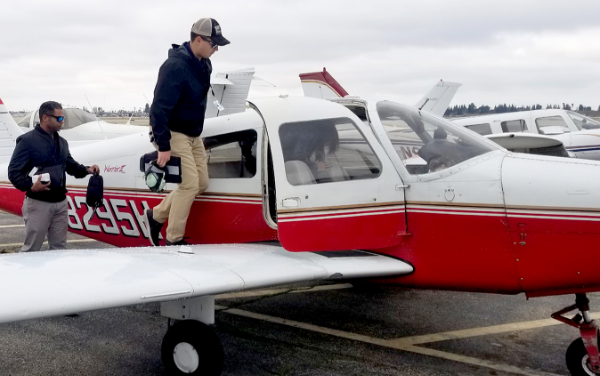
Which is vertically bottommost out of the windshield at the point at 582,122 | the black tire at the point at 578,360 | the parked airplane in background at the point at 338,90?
the black tire at the point at 578,360

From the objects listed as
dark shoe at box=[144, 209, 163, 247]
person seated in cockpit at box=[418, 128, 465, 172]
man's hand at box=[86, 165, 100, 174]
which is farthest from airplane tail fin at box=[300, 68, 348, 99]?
person seated in cockpit at box=[418, 128, 465, 172]

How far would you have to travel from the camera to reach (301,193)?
436 centimetres

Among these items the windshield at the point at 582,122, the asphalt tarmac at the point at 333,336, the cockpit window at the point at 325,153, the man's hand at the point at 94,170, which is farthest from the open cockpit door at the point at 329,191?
the windshield at the point at 582,122

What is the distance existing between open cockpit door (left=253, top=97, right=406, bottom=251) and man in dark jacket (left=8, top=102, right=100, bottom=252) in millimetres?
2132

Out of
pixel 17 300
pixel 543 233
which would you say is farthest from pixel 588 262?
pixel 17 300

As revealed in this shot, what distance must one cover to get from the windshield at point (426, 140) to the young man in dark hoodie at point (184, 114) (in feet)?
4.72

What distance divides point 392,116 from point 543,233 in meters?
1.43

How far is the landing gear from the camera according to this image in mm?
3947

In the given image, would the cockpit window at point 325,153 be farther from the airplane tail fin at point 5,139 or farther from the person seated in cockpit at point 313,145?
the airplane tail fin at point 5,139

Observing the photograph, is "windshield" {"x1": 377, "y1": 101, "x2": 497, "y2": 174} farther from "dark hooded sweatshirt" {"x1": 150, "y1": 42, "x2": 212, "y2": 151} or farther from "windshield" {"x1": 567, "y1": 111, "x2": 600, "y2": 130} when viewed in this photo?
"windshield" {"x1": 567, "y1": 111, "x2": 600, "y2": 130}

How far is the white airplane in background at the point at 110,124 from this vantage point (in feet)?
48.9

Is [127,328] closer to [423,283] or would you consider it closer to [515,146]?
[423,283]

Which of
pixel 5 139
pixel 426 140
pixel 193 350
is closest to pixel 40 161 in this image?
pixel 193 350

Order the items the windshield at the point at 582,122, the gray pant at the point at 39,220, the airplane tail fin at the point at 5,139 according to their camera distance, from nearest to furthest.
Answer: the gray pant at the point at 39,220 < the airplane tail fin at the point at 5,139 < the windshield at the point at 582,122
